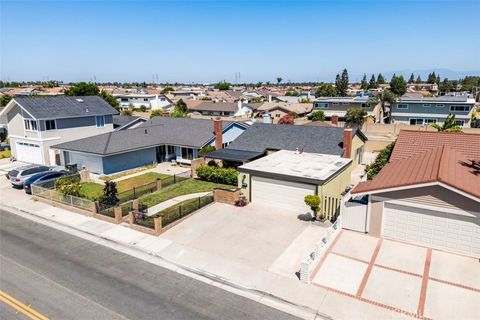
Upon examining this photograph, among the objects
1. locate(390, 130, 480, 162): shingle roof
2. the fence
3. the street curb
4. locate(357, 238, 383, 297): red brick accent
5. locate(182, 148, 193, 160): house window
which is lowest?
the street curb

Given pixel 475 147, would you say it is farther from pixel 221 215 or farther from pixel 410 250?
pixel 221 215

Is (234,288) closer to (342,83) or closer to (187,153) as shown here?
(187,153)

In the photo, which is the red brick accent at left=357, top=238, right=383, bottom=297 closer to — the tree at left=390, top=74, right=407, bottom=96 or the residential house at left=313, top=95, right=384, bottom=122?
the residential house at left=313, top=95, right=384, bottom=122

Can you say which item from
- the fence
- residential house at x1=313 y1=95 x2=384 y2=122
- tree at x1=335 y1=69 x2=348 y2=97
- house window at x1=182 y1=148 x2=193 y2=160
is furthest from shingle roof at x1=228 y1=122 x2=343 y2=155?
tree at x1=335 y1=69 x2=348 y2=97

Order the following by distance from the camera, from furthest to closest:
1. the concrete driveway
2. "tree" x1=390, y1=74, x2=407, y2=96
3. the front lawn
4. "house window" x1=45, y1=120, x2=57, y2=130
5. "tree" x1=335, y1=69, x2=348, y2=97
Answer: "tree" x1=335, y1=69, x2=348, y2=97 → "tree" x1=390, y1=74, x2=407, y2=96 → "house window" x1=45, y1=120, x2=57, y2=130 → the front lawn → the concrete driveway

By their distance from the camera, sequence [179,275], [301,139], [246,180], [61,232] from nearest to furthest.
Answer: [179,275]
[61,232]
[246,180]
[301,139]

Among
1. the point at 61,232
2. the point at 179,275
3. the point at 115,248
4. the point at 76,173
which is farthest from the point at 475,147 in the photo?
the point at 76,173
